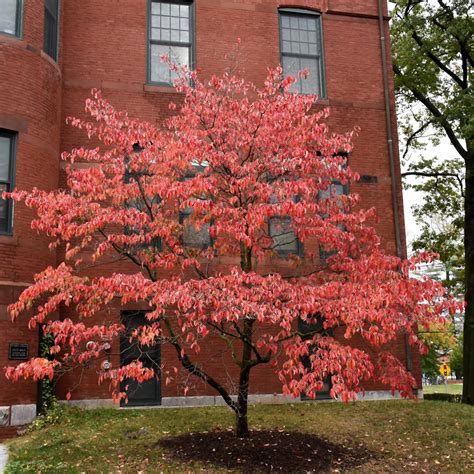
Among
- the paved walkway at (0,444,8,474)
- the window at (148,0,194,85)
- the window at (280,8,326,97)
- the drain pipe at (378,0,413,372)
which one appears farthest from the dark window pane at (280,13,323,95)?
the paved walkway at (0,444,8,474)

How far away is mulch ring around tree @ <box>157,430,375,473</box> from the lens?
8.97m

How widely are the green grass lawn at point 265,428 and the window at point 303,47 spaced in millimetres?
8814

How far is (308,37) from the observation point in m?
17.0

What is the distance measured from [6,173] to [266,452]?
7.94 m

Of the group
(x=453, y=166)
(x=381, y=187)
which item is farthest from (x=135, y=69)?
(x=453, y=166)

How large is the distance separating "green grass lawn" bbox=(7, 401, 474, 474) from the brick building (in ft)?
3.90

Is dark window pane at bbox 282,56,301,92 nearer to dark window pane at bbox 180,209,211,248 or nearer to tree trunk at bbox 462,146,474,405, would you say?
dark window pane at bbox 180,209,211,248

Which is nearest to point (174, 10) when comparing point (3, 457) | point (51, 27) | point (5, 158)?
point (51, 27)

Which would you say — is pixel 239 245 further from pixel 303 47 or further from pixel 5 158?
pixel 303 47

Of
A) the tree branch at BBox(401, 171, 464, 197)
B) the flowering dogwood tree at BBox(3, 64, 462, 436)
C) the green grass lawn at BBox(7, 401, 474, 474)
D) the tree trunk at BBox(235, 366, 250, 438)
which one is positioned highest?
the tree branch at BBox(401, 171, 464, 197)

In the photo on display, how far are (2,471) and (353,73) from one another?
13.4 m

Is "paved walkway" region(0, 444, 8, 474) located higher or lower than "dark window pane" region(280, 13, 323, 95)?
lower

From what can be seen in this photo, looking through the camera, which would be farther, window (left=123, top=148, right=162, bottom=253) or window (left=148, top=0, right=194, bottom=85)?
window (left=148, top=0, right=194, bottom=85)

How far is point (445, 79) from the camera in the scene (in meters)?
21.4
